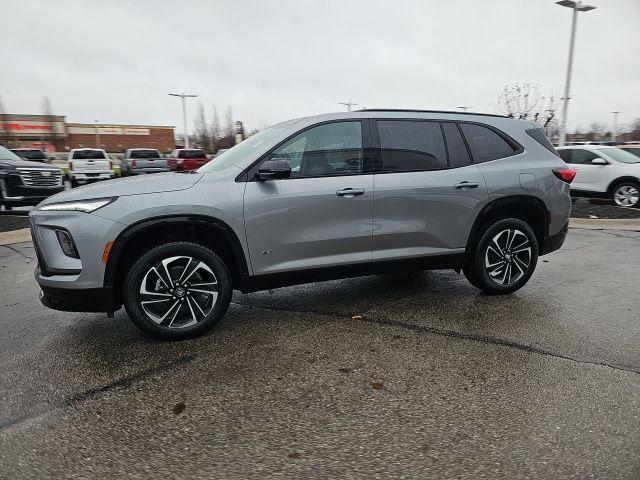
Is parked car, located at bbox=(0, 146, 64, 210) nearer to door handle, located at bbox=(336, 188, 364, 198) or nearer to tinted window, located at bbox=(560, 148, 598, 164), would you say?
door handle, located at bbox=(336, 188, 364, 198)

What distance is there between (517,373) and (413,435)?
108 centimetres

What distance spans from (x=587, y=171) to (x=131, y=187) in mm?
12306

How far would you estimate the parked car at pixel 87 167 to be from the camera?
20.6 m

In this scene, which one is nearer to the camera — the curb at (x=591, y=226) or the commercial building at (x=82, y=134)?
the curb at (x=591, y=226)

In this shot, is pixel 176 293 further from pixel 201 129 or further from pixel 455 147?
pixel 201 129

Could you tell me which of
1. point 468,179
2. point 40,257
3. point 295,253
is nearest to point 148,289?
point 40,257

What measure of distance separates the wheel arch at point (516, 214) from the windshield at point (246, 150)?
2.09 metres

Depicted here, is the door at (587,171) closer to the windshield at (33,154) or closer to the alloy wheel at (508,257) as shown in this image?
the alloy wheel at (508,257)

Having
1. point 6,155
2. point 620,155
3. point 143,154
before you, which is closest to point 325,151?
point 6,155

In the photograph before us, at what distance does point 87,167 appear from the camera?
2086cm

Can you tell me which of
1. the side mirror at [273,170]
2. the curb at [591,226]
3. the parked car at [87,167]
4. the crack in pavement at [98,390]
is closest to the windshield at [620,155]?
the curb at [591,226]

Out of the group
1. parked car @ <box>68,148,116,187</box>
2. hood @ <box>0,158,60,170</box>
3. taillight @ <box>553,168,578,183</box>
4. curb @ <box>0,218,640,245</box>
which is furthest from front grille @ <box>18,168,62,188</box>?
taillight @ <box>553,168,578,183</box>

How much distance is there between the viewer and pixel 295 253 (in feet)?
13.1

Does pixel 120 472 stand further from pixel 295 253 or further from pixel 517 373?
pixel 517 373
